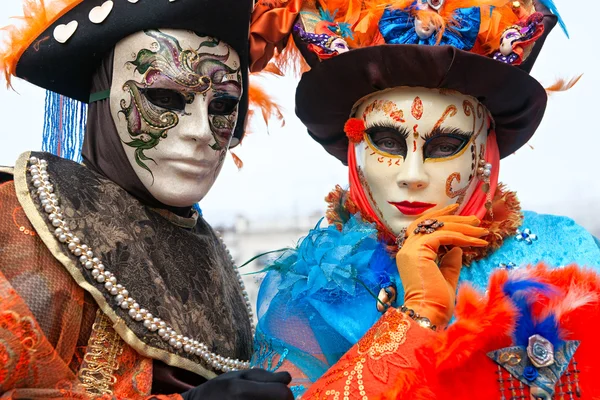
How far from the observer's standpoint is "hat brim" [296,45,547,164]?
8.31 ft

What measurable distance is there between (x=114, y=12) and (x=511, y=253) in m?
1.45

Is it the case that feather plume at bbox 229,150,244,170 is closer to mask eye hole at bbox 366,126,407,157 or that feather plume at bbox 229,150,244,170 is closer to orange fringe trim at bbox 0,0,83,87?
mask eye hole at bbox 366,126,407,157

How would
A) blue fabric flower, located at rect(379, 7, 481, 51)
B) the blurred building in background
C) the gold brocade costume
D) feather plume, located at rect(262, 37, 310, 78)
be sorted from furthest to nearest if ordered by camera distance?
the blurred building in background
feather plume, located at rect(262, 37, 310, 78)
blue fabric flower, located at rect(379, 7, 481, 51)
the gold brocade costume

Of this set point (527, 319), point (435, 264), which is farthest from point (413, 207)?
point (527, 319)

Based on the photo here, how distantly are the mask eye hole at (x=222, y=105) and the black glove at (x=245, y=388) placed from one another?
2.79 ft

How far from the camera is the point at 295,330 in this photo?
2.49 meters

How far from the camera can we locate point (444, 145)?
2633 millimetres

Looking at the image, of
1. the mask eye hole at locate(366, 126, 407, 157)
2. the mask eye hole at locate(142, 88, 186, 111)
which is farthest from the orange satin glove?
the mask eye hole at locate(142, 88, 186, 111)

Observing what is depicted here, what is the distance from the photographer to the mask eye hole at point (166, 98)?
238 cm

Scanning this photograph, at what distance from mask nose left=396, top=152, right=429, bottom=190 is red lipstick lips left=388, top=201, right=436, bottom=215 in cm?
5

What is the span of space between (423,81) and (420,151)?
0.22m

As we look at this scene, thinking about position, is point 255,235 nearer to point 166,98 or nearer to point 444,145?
point 444,145

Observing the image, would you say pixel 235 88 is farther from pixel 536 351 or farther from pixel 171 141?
pixel 536 351

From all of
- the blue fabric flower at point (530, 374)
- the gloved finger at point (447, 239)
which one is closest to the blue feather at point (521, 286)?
the blue fabric flower at point (530, 374)
